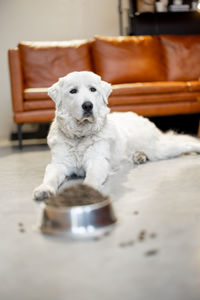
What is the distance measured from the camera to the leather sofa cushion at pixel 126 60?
539 centimetres

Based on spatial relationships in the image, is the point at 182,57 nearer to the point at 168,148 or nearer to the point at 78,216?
Result: the point at 168,148

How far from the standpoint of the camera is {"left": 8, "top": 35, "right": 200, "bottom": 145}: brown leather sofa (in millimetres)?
4727

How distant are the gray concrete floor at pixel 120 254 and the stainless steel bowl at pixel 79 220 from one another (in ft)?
0.17

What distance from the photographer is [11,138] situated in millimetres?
6090

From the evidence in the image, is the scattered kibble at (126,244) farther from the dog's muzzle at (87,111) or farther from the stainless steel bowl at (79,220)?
the dog's muzzle at (87,111)

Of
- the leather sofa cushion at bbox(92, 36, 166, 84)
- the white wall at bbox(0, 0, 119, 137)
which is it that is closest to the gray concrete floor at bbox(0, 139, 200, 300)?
the leather sofa cushion at bbox(92, 36, 166, 84)

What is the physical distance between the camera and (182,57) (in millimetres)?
5656

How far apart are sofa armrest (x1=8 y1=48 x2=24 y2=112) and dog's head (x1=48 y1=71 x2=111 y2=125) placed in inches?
69.0

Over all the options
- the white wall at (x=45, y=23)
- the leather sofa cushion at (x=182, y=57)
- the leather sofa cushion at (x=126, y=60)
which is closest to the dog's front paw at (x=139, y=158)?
the leather sofa cushion at (x=126, y=60)

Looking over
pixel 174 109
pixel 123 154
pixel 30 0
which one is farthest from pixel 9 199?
pixel 30 0

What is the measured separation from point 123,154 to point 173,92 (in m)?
1.89

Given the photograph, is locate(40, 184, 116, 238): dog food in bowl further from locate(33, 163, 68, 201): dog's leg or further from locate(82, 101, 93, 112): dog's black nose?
locate(82, 101, 93, 112): dog's black nose

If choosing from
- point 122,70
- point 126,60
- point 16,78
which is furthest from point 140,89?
point 16,78

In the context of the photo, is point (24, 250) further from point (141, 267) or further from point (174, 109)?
point (174, 109)
